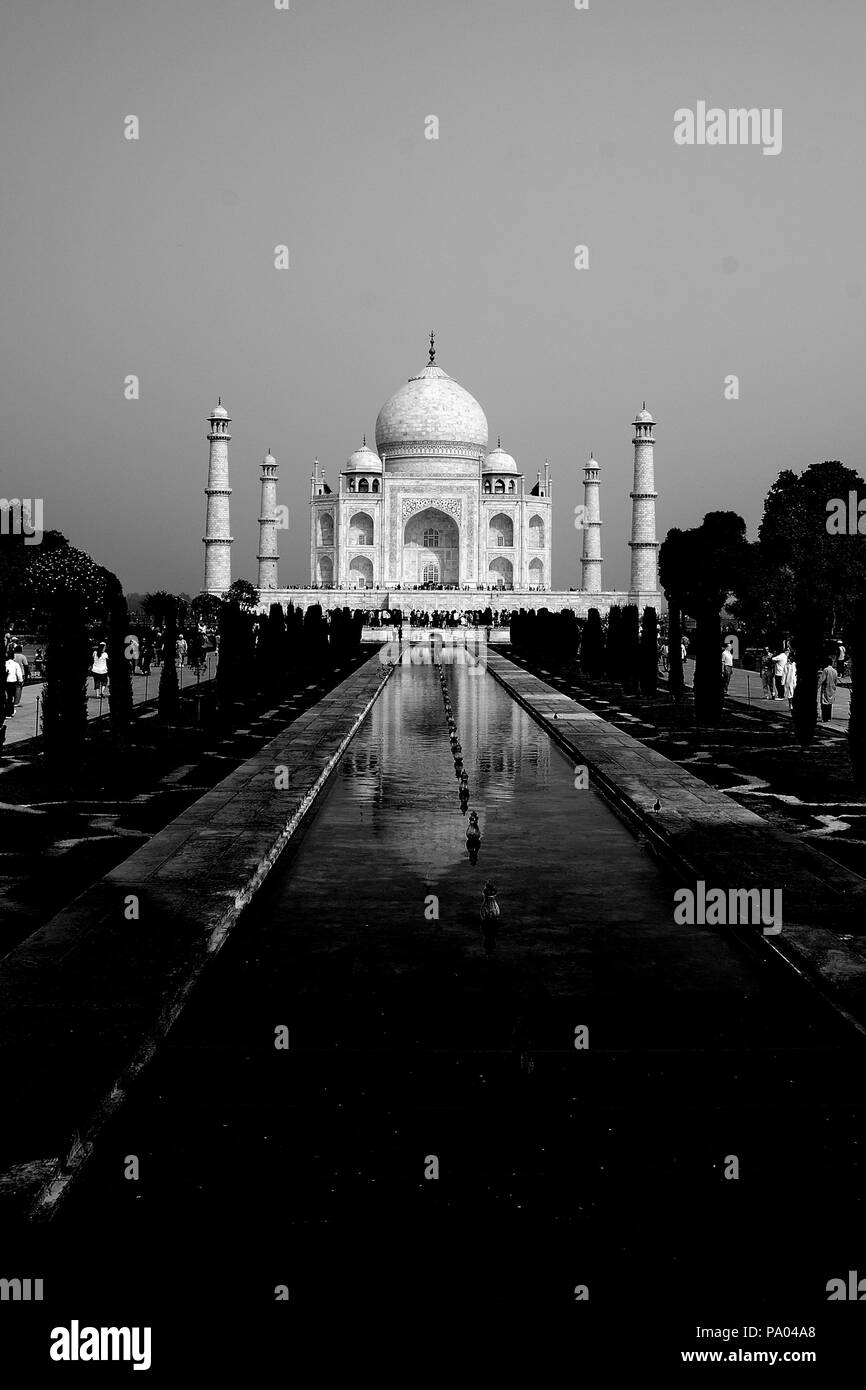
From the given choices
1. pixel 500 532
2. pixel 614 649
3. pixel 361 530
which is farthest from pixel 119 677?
pixel 500 532

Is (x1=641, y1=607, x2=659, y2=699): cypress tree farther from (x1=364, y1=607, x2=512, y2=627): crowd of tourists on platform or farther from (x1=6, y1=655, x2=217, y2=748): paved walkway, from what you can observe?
(x1=364, y1=607, x2=512, y2=627): crowd of tourists on platform

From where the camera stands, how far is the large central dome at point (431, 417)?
53.2 m

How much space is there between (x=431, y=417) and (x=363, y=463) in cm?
362

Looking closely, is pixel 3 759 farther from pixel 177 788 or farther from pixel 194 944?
pixel 194 944

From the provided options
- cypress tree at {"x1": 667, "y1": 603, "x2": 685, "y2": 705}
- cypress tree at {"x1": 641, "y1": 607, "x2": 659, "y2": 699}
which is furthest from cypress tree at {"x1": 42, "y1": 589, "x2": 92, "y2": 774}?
cypress tree at {"x1": 641, "y1": 607, "x2": 659, "y2": 699}

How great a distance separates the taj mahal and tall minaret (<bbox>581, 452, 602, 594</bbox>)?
4cm

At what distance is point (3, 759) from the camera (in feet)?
34.4

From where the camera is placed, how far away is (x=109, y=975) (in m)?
4.14

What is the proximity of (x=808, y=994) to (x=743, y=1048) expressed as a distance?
0.58 meters

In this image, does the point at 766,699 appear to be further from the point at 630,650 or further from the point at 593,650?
the point at 593,650

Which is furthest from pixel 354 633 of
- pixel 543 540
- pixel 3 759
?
pixel 543 540

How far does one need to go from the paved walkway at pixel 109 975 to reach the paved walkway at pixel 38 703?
5773 mm

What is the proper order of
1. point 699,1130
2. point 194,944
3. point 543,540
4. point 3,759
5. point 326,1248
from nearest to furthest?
point 326,1248 < point 699,1130 < point 194,944 < point 3,759 < point 543,540
